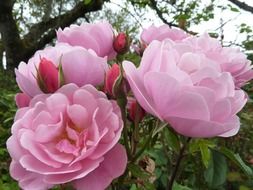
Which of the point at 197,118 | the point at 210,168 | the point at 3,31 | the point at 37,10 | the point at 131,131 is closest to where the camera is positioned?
the point at 197,118

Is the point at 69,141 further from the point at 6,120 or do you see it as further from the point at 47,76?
the point at 6,120

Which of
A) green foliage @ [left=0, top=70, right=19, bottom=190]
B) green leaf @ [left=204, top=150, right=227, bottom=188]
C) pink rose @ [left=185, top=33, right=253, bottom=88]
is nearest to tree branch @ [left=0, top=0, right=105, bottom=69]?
green foliage @ [left=0, top=70, right=19, bottom=190]

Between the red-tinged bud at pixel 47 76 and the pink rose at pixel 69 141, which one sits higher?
the red-tinged bud at pixel 47 76

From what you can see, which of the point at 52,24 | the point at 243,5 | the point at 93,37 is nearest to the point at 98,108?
the point at 93,37

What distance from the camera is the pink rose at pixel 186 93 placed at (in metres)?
0.50

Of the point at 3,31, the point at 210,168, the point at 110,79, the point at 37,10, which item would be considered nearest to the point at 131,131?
the point at 110,79

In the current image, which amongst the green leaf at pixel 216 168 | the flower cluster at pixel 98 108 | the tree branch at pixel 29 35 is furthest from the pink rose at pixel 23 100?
the tree branch at pixel 29 35

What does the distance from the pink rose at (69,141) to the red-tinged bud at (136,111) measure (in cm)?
5

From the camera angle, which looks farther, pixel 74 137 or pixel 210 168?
pixel 210 168

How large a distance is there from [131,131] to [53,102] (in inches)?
5.2

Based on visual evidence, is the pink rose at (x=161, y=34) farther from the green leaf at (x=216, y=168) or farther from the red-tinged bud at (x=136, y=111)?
the green leaf at (x=216, y=168)

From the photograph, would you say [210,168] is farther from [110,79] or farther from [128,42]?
Result: [110,79]

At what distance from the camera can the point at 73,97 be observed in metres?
0.53

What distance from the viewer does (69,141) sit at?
0.54 m
